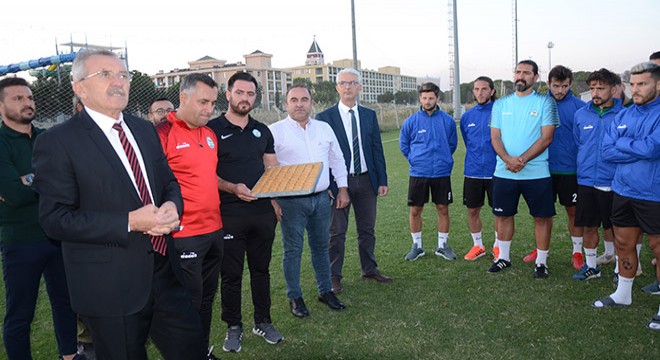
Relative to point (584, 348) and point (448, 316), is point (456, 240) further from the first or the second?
point (584, 348)

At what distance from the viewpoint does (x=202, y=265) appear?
11.6 feet

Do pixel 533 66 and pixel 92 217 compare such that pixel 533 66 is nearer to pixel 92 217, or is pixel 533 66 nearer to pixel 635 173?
pixel 635 173

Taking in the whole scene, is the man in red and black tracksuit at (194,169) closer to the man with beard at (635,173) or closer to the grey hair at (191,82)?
the grey hair at (191,82)

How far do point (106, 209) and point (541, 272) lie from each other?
4.65 meters

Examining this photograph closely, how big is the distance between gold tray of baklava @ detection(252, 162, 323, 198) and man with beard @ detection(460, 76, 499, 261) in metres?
3.11

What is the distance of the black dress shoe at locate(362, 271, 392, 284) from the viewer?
539cm

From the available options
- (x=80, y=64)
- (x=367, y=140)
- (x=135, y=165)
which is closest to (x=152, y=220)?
(x=135, y=165)

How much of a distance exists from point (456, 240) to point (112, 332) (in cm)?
546

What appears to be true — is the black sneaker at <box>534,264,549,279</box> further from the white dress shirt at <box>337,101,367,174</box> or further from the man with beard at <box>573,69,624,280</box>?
the white dress shirt at <box>337,101,367,174</box>

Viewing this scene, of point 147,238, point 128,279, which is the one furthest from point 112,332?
point 147,238

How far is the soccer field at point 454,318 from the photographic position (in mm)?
3750

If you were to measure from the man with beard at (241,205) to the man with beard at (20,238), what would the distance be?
4.04ft

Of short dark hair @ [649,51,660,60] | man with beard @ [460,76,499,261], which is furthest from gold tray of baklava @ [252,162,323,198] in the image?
short dark hair @ [649,51,660,60]

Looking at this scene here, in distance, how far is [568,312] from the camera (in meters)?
4.35
